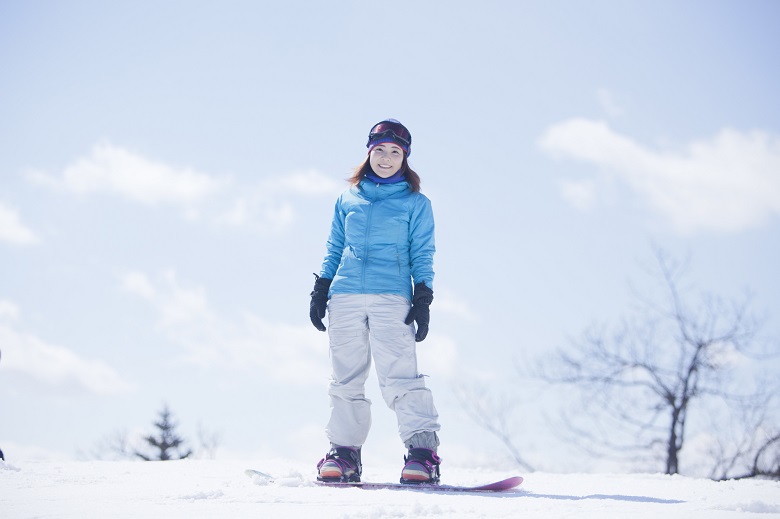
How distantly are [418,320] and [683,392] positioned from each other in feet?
30.6

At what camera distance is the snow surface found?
7.71 feet

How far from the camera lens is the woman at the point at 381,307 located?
11.9 ft

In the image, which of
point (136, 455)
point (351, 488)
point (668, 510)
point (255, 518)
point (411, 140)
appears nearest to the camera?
point (255, 518)

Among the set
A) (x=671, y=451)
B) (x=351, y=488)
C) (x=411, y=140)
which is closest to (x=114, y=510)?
(x=351, y=488)

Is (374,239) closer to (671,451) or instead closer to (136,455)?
(671,451)

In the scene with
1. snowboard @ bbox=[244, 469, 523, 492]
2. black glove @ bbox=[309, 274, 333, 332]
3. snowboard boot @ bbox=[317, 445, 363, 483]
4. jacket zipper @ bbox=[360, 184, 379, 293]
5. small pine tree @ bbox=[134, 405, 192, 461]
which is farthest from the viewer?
small pine tree @ bbox=[134, 405, 192, 461]

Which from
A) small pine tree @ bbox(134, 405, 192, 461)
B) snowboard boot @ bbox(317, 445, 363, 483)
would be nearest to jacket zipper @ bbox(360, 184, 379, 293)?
snowboard boot @ bbox(317, 445, 363, 483)

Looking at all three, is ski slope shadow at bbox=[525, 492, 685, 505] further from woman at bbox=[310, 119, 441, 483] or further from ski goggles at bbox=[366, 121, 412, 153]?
ski goggles at bbox=[366, 121, 412, 153]

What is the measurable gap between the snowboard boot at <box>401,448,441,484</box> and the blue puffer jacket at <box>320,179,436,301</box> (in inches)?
33.4

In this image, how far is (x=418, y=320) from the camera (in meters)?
3.68

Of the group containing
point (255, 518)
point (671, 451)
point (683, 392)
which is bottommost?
point (255, 518)

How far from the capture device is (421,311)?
12.0 ft

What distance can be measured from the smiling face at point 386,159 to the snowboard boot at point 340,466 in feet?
5.22

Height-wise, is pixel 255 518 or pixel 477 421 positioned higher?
pixel 477 421
